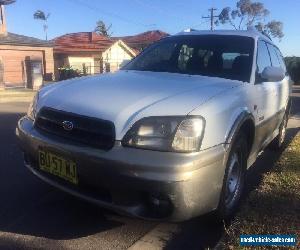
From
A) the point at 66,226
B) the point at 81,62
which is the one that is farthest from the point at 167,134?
the point at 81,62

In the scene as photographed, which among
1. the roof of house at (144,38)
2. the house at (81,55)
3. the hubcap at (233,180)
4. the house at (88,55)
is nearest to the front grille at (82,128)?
the hubcap at (233,180)

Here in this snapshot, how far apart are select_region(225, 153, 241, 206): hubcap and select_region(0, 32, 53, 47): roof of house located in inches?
930

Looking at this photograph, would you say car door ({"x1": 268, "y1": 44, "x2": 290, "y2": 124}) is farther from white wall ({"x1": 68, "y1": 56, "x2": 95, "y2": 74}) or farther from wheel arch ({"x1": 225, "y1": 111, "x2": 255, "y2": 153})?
white wall ({"x1": 68, "y1": 56, "x2": 95, "y2": 74})

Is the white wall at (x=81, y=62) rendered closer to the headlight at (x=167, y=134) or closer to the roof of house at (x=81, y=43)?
the roof of house at (x=81, y=43)

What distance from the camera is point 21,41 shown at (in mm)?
25859

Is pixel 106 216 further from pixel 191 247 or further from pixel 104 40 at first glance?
pixel 104 40

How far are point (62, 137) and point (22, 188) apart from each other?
1.52m

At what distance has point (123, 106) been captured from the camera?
3033 mm

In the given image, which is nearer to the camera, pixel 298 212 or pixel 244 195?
pixel 298 212

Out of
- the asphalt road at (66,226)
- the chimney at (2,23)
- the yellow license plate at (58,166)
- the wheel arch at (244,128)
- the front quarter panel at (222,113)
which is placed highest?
the chimney at (2,23)

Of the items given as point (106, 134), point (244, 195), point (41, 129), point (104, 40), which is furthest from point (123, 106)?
point (104, 40)

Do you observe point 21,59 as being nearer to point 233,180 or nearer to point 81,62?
point 81,62

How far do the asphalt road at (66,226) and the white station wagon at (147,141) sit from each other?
0.36 meters

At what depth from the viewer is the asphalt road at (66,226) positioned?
10.5ft
